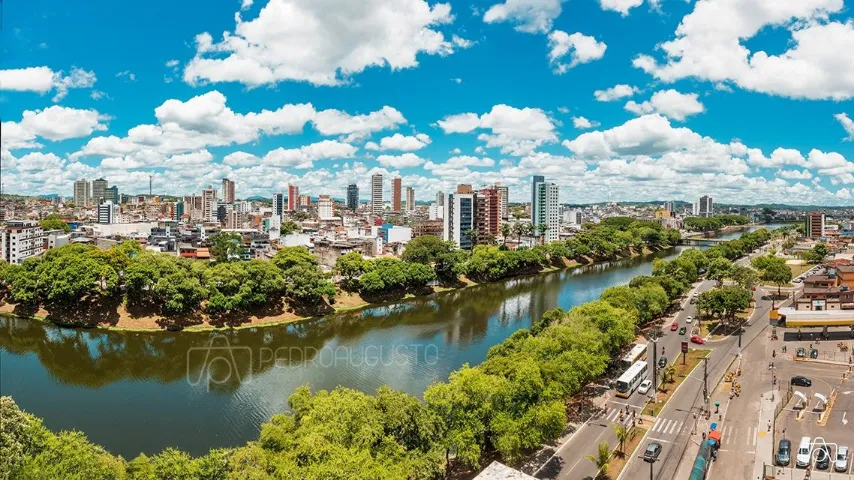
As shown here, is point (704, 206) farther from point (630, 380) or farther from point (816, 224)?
point (630, 380)

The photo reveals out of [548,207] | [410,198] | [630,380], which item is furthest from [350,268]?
[410,198]

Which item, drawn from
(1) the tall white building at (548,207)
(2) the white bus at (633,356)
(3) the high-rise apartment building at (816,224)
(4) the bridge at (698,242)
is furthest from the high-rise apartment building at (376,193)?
(2) the white bus at (633,356)

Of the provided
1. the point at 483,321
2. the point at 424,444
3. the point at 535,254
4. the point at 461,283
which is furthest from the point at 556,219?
the point at 424,444

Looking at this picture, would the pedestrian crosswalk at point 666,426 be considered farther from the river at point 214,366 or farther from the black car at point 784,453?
the river at point 214,366

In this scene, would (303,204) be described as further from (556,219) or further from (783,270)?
(783,270)

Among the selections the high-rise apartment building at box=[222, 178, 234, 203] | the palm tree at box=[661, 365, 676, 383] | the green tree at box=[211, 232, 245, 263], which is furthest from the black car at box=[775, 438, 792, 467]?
the high-rise apartment building at box=[222, 178, 234, 203]

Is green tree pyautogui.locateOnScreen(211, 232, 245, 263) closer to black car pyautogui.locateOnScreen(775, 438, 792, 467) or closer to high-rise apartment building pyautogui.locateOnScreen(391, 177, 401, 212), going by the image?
black car pyautogui.locateOnScreen(775, 438, 792, 467)
